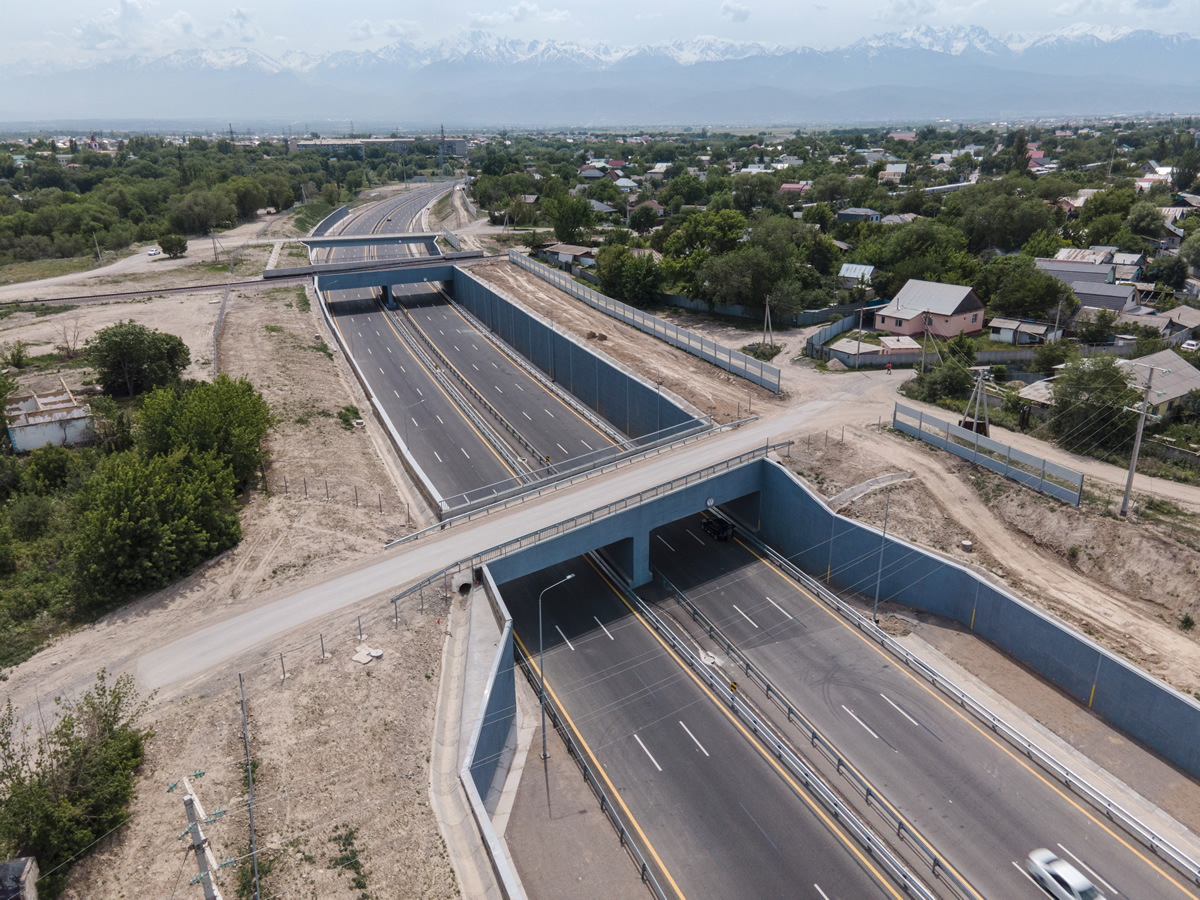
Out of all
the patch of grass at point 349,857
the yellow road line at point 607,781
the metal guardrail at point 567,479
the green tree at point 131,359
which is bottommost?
the yellow road line at point 607,781

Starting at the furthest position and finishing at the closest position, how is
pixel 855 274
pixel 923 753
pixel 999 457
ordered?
1. pixel 855 274
2. pixel 999 457
3. pixel 923 753

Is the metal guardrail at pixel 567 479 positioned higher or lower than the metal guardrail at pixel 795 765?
higher

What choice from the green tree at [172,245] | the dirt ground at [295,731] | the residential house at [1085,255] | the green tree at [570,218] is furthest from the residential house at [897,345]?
the green tree at [172,245]

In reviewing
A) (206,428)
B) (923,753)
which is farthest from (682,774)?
(206,428)

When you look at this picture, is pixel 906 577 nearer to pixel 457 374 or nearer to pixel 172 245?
pixel 457 374

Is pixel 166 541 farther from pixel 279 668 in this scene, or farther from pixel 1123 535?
pixel 1123 535

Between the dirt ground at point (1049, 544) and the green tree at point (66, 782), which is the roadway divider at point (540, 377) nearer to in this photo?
the dirt ground at point (1049, 544)

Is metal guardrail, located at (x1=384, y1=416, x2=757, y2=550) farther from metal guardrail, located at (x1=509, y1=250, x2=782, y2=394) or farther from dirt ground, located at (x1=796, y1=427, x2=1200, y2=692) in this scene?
metal guardrail, located at (x1=509, y1=250, x2=782, y2=394)
